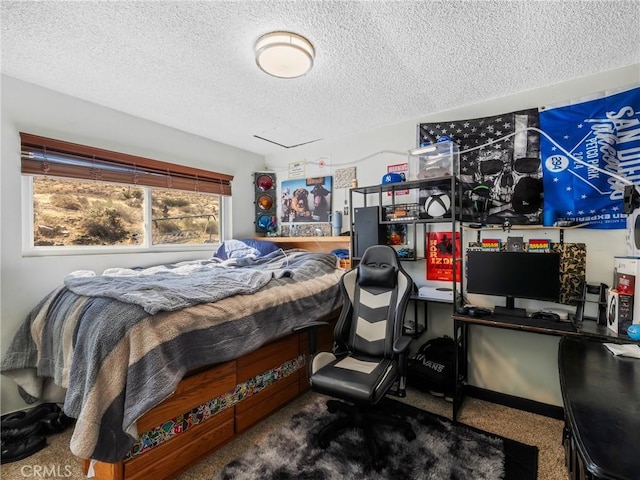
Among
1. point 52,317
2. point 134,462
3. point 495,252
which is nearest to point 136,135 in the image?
point 52,317

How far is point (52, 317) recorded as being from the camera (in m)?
2.02

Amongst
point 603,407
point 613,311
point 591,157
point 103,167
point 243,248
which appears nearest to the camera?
point 603,407

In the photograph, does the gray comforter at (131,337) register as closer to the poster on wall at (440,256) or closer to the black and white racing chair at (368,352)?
the black and white racing chair at (368,352)

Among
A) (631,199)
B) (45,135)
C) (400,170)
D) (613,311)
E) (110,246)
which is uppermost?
(45,135)

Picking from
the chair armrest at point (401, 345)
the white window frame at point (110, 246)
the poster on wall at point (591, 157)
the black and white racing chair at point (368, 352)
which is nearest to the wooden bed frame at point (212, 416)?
the black and white racing chair at point (368, 352)

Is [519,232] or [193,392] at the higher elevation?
[519,232]

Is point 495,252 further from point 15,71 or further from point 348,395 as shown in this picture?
point 15,71

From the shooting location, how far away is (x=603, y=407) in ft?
3.15

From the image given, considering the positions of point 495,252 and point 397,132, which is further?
point 397,132

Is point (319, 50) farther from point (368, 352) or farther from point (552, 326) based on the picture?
point (552, 326)

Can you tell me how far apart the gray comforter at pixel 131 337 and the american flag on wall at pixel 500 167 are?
1567mm

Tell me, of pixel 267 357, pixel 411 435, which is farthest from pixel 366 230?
pixel 411 435

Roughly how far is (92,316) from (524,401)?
2997 millimetres

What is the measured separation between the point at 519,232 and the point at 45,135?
12.4ft
